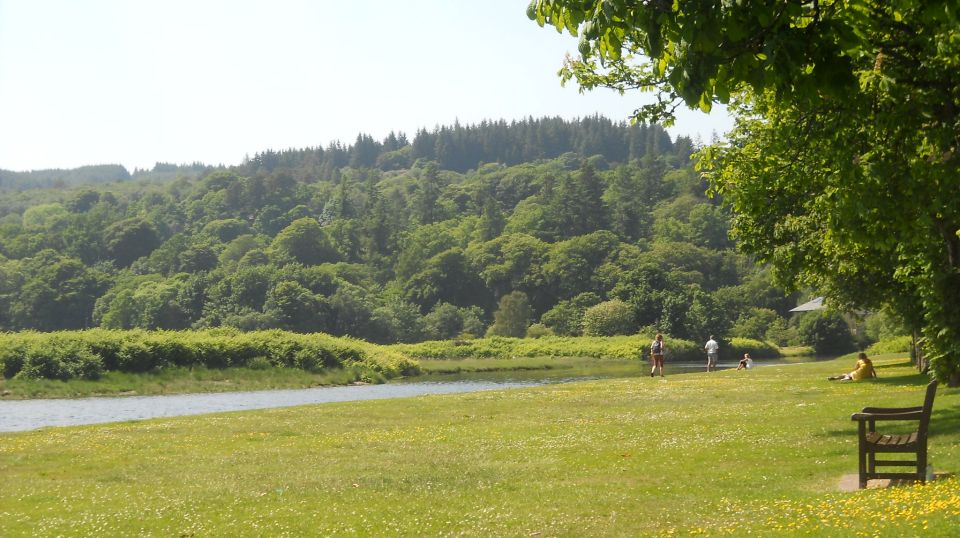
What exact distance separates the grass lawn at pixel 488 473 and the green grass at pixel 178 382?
1311 inches

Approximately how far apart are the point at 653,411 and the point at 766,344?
320 feet

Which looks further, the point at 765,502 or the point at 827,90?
the point at 765,502

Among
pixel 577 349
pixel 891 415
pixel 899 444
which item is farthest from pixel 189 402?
pixel 577 349

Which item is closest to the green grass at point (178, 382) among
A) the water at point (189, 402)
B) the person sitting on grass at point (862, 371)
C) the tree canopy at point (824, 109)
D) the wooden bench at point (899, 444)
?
the water at point (189, 402)

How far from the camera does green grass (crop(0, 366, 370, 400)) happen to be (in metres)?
61.3

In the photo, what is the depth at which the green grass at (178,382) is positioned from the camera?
61281mm

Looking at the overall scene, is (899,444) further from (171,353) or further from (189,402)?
(171,353)

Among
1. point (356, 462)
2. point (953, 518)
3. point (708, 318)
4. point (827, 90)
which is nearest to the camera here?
point (827, 90)

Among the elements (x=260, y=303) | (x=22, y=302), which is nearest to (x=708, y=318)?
(x=260, y=303)

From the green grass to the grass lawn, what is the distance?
33304 millimetres

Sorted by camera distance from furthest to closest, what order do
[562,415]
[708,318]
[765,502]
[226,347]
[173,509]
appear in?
1. [708,318]
2. [226,347]
3. [562,415]
4. [173,509]
5. [765,502]

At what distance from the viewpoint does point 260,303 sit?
142375mm

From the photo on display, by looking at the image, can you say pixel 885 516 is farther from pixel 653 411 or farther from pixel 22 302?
pixel 22 302

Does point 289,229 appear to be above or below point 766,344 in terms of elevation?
above
